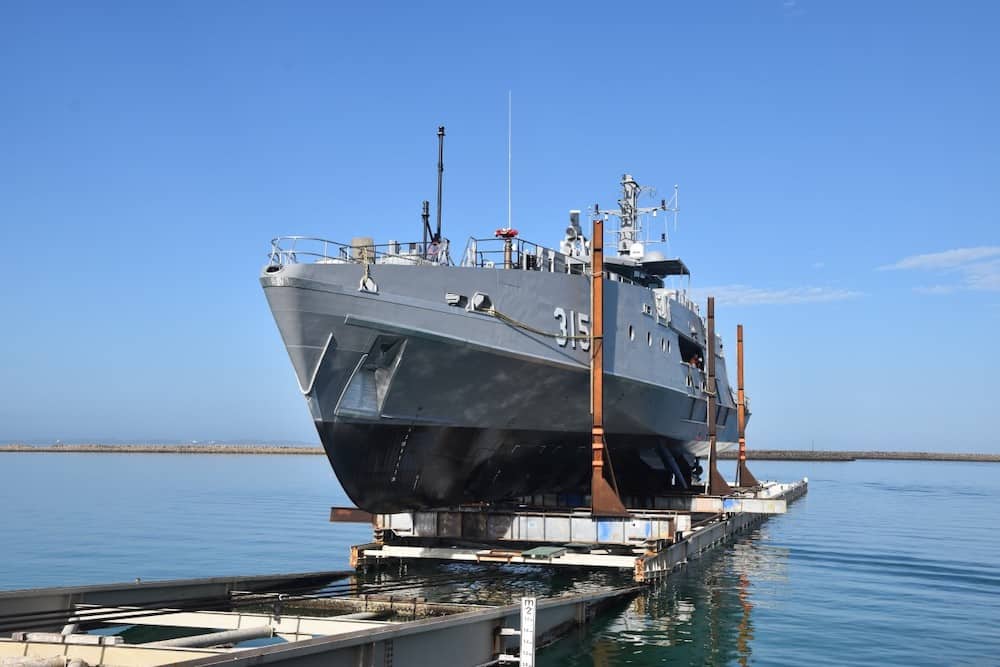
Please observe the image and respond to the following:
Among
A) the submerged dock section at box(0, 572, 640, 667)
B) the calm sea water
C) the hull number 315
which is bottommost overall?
the calm sea water

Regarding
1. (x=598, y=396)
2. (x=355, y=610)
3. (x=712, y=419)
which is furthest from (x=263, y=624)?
(x=712, y=419)

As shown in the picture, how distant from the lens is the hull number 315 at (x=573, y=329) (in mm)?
18578

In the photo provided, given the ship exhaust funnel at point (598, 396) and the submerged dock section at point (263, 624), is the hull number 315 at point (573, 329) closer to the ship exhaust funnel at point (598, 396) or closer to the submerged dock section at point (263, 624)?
the ship exhaust funnel at point (598, 396)

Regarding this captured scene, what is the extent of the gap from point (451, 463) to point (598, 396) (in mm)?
3362

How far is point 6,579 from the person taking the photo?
66.2 ft

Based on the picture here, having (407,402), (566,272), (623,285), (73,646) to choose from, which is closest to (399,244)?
(407,402)

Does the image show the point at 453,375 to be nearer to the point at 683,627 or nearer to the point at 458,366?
the point at 458,366

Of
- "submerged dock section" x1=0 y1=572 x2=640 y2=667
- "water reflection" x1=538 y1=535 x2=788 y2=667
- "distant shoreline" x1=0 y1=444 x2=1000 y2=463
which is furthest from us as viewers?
"distant shoreline" x1=0 y1=444 x2=1000 y2=463

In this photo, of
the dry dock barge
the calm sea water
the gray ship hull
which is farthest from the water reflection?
the gray ship hull

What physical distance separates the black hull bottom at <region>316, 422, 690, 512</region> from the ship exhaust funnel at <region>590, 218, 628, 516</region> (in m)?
1.77

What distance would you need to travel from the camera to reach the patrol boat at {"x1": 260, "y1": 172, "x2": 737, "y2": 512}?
15.4 metres

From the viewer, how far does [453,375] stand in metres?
16.6

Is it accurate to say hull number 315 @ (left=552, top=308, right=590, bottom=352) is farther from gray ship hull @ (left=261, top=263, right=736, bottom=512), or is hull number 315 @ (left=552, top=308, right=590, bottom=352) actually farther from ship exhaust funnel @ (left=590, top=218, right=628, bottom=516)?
ship exhaust funnel @ (left=590, top=218, right=628, bottom=516)

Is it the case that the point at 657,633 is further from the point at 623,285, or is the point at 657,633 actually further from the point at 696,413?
the point at 696,413
